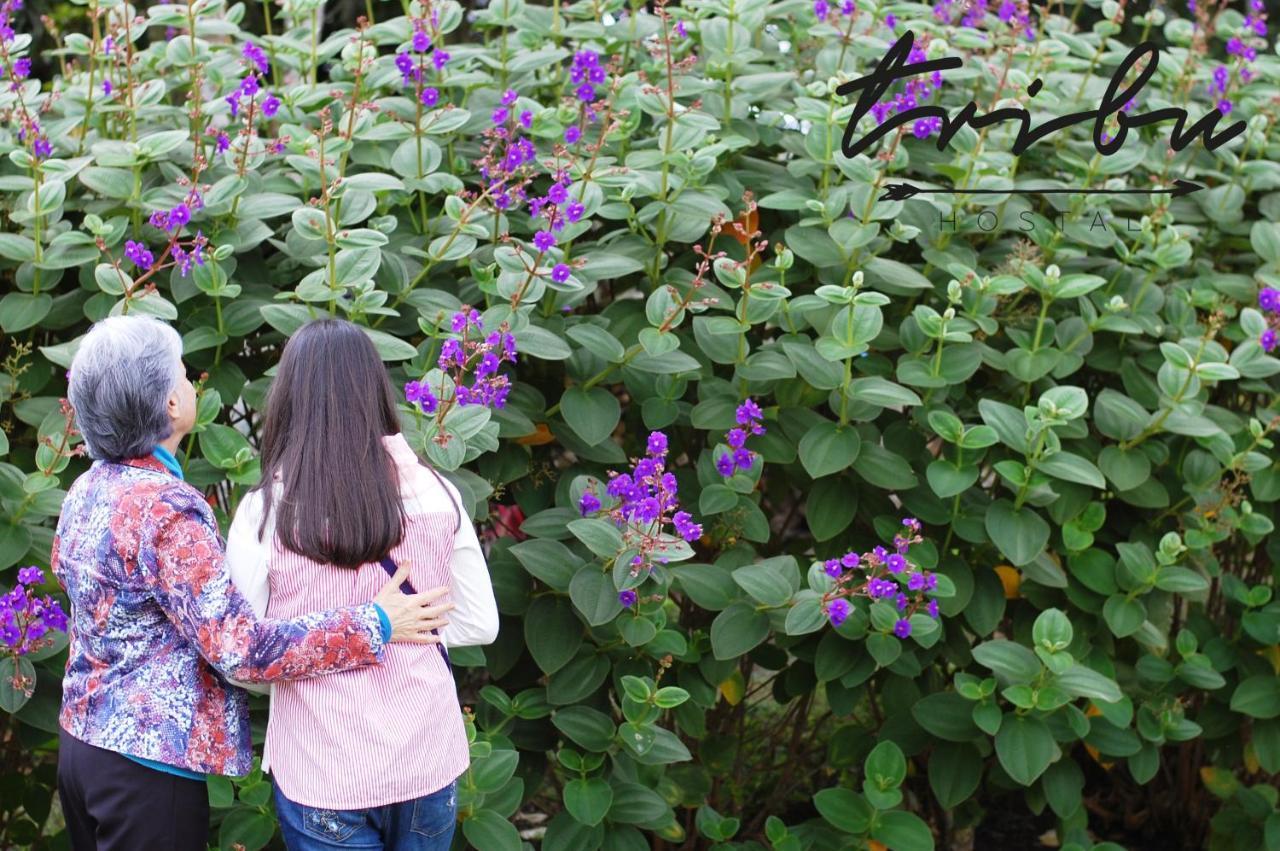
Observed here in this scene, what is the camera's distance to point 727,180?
3260 mm

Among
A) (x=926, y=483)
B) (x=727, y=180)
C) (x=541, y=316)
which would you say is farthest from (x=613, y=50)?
(x=926, y=483)

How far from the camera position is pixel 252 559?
7.02 ft

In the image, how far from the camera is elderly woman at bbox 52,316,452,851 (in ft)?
6.75

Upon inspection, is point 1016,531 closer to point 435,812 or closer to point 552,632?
point 552,632

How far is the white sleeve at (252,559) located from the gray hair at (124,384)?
0.18m

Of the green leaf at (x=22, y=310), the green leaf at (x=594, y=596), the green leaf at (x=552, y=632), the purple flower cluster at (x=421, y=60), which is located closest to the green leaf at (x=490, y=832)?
the green leaf at (x=552, y=632)

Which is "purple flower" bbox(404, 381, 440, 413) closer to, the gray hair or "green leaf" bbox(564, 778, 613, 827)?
the gray hair

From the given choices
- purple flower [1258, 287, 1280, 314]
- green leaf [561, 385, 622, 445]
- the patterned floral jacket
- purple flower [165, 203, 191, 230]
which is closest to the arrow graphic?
purple flower [1258, 287, 1280, 314]

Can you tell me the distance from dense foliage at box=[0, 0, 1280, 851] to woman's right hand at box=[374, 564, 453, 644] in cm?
34

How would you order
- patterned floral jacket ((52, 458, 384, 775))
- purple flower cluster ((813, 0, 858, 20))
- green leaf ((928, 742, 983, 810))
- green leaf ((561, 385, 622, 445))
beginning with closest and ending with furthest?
patterned floral jacket ((52, 458, 384, 775))
green leaf ((561, 385, 622, 445))
green leaf ((928, 742, 983, 810))
purple flower cluster ((813, 0, 858, 20))

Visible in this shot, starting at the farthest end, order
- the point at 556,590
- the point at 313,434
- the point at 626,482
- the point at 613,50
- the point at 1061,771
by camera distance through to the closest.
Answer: the point at 613,50
the point at 1061,771
the point at 556,590
the point at 626,482
the point at 313,434

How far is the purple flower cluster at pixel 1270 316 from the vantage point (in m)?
3.16

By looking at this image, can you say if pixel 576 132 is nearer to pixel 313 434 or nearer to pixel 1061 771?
pixel 313 434

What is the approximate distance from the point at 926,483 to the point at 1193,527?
0.69 metres
